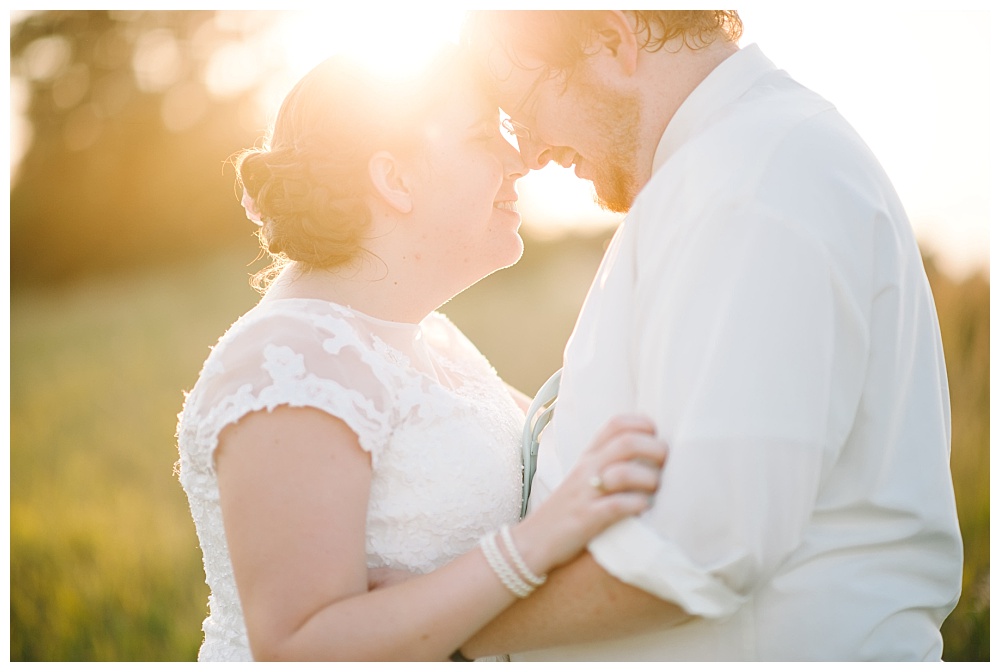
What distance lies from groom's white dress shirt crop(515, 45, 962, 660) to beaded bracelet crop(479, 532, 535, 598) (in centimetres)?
21

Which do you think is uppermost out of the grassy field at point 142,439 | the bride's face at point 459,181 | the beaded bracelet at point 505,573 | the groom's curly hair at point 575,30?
the groom's curly hair at point 575,30

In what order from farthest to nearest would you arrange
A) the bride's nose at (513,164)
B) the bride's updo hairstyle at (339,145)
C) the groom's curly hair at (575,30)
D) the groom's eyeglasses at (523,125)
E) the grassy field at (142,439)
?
1. the grassy field at (142,439)
2. the bride's nose at (513,164)
3. the bride's updo hairstyle at (339,145)
4. the groom's eyeglasses at (523,125)
5. the groom's curly hair at (575,30)

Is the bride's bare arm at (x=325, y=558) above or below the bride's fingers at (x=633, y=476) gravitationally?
below

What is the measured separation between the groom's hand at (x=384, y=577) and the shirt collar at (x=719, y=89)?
1265 millimetres

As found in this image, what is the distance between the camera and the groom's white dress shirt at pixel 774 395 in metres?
1.62

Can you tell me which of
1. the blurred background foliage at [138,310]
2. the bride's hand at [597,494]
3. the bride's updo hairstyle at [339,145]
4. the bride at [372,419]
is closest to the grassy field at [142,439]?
the blurred background foliage at [138,310]

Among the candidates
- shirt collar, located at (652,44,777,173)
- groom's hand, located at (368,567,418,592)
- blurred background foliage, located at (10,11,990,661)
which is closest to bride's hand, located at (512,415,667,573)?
groom's hand, located at (368,567,418,592)

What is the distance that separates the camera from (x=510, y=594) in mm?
1928

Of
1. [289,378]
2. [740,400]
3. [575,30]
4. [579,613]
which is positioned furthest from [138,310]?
[740,400]

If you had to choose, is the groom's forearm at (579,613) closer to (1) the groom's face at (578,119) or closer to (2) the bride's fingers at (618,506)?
(2) the bride's fingers at (618,506)

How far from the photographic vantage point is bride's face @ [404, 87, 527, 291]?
8.71ft

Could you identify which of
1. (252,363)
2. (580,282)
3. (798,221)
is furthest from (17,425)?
(798,221)

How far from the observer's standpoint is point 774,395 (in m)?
1.61
